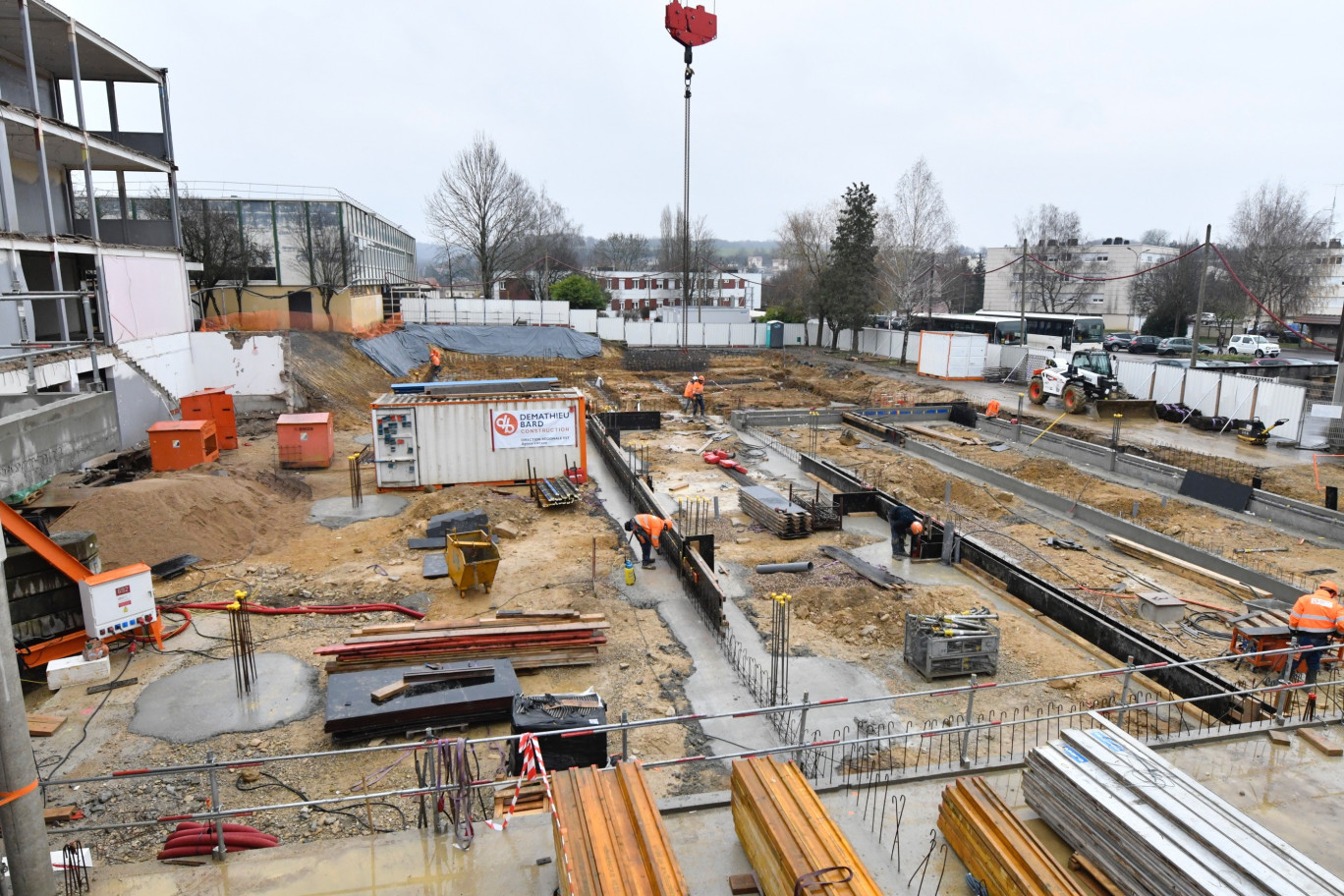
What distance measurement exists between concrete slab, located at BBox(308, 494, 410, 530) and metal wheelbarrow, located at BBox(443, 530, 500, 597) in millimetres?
5465

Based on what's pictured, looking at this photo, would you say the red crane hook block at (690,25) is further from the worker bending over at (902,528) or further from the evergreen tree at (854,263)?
the evergreen tree at (854,263)

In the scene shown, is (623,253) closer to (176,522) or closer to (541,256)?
(541,256)

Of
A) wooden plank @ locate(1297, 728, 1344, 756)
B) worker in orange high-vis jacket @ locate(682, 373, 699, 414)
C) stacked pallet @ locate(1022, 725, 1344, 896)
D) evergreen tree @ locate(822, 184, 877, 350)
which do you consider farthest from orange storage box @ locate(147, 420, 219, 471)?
evergreen tree @ locate(822, 184, 877, 350)

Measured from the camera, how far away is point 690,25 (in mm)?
23781

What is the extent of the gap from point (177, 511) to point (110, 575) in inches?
199

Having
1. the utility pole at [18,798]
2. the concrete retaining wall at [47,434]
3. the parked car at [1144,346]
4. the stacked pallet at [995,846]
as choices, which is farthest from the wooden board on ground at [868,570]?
the parked car at [1144,346]

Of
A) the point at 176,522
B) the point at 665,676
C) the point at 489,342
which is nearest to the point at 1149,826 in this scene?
the point at 665,676

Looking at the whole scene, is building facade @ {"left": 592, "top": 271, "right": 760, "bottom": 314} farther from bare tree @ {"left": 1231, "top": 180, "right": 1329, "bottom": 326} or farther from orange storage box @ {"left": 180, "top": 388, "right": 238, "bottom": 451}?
orange storage box @ {"left": 180, "top": 388, "right": 238, "bottom": 451}

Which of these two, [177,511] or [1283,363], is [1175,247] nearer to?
[1283,363]

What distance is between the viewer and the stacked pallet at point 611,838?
18.9 ft

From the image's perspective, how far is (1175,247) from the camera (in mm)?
94688

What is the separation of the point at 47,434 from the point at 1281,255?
76890 millimetres

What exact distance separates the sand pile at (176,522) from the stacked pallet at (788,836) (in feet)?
43.2

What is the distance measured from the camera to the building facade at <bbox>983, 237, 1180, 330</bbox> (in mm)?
75438
